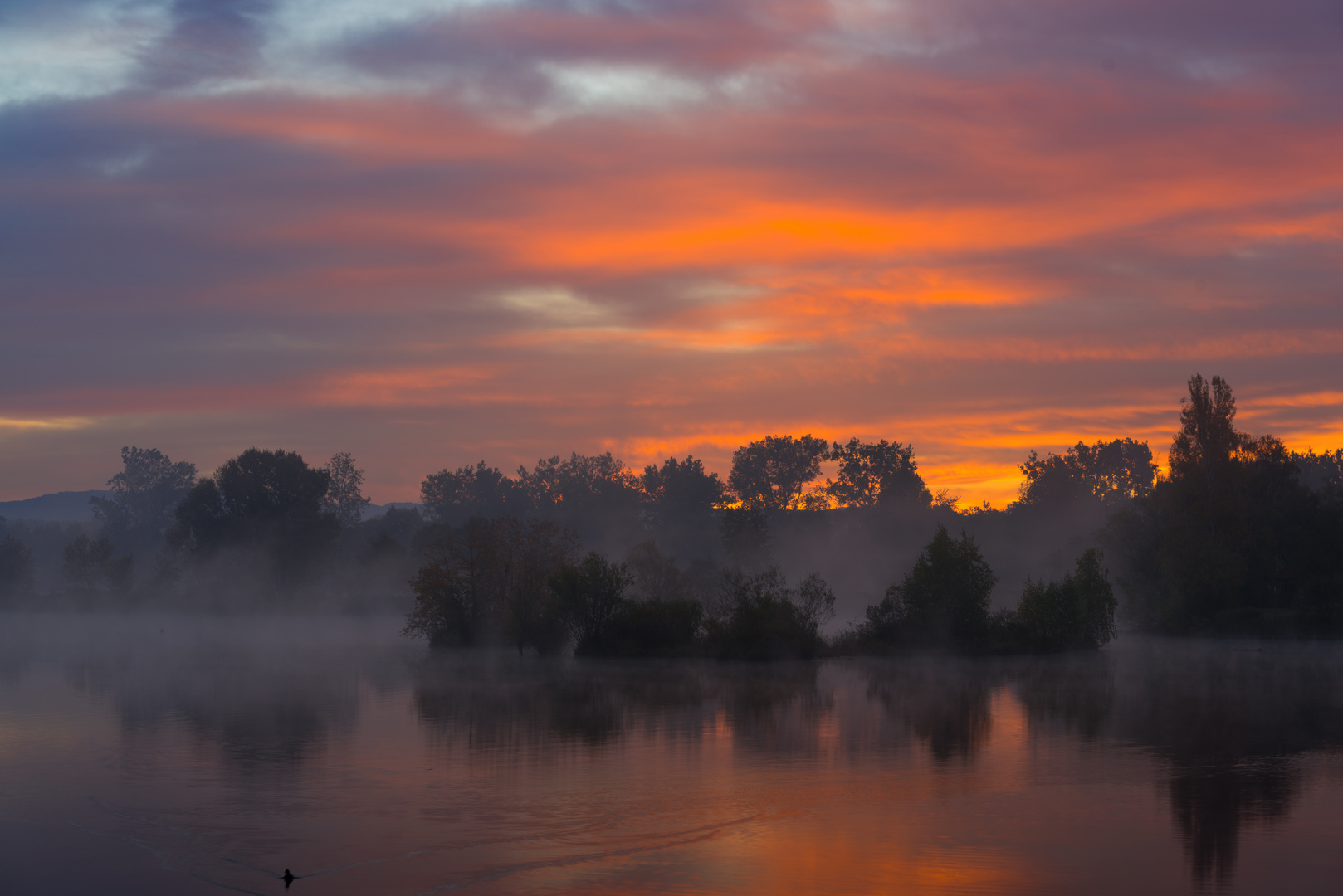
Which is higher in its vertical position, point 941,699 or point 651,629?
point 651,629

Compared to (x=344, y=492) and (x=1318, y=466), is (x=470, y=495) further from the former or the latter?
(x=1318, y=466)

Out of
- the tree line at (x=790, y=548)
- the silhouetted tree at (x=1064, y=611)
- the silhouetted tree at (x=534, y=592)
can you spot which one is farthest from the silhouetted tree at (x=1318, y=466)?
the silhouetted tree at (x=534, y=592)

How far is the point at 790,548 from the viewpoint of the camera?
153 m

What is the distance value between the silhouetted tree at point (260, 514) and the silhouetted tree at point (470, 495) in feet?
173

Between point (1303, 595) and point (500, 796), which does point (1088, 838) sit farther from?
point (1303, 595)

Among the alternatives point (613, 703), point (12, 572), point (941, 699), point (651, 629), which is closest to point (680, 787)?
point (613, 703)

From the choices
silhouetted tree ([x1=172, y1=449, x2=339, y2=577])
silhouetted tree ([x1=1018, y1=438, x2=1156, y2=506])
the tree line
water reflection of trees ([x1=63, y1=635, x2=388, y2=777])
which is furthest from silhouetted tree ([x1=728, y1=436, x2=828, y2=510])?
water reflection of trees ([x1=63, y1=635, x2=388, y2=777])

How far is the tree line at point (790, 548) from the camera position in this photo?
6481 centimetres

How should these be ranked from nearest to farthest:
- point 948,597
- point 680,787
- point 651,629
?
point 680,787
point 651,629
point 948,597

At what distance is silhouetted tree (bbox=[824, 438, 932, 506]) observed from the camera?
160625 millimetres

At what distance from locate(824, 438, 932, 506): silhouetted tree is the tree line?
12.1 inches

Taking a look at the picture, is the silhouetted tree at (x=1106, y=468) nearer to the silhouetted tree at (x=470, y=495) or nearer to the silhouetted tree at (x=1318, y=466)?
the silhouetted tree at (x=1318, y=466)

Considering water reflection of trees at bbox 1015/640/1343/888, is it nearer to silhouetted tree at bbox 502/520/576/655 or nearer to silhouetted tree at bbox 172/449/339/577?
silhouetted tree at bbox 502/520/576/655

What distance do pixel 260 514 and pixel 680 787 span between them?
120m
